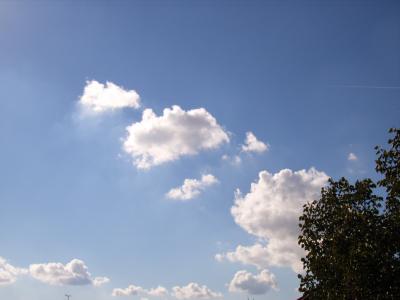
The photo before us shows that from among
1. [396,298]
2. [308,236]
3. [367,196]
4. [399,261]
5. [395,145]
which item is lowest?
[396,298]

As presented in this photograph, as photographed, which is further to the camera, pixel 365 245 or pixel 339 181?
pixel 339 181

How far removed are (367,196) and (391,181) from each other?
7.05ft

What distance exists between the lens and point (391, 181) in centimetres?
2677

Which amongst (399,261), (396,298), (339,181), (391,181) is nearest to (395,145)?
(391,181)

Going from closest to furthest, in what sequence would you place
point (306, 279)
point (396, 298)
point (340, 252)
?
point (396, 298) < point (340, 252) < point (306, 279)

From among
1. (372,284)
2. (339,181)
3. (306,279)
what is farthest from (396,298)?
(339,181)

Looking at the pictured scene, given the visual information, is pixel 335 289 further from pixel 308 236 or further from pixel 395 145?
pixel 395 145

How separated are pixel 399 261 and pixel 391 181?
457cm

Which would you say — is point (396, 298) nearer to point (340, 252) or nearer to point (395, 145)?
point (340, 252)

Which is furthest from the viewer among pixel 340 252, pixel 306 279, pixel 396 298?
pixel 306 279

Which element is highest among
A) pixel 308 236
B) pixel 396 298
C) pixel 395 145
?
pixel 395 145

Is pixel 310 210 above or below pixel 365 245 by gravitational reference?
above

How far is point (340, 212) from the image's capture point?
1110 inches

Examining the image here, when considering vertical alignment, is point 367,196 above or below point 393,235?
above
